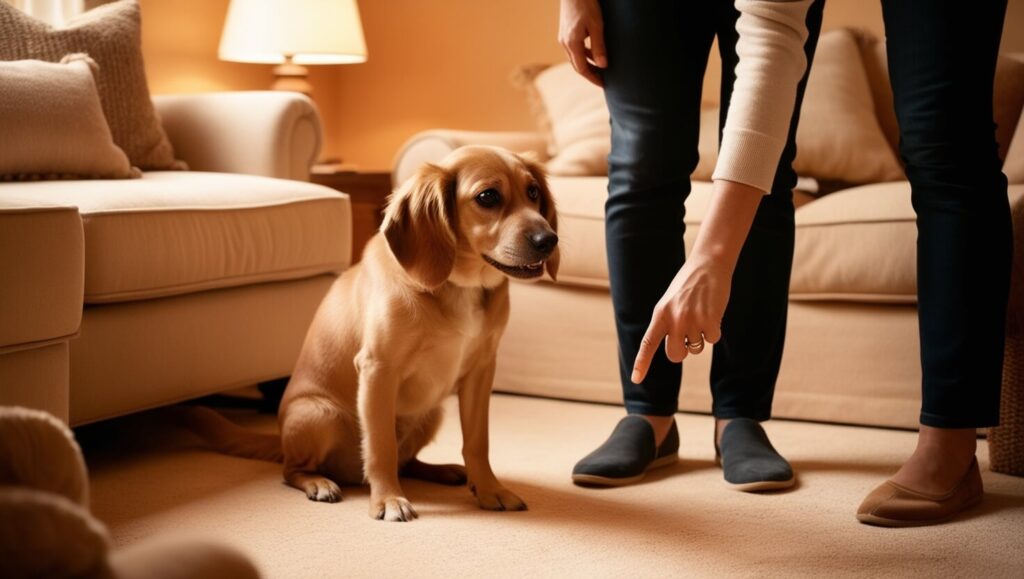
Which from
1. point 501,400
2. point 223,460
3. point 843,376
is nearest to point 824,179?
point 843,376

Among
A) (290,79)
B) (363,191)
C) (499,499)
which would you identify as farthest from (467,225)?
(290,79)

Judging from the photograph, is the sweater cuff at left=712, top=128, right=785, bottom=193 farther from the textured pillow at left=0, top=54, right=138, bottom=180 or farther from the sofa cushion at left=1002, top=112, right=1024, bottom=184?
the textured pillow at left=0, top=54, right=138, bottom=180

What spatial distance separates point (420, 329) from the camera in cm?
168

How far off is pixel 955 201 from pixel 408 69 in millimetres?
3111

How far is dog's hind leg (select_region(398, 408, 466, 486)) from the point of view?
186 centimetres

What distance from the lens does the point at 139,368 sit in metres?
1.97

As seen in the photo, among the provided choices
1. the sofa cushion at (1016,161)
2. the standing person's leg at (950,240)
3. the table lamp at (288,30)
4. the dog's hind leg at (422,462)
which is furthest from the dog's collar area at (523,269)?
the table lamp at (288,30)

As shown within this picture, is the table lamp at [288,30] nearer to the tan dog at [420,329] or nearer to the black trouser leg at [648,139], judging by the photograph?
the tan dog at [420,329]

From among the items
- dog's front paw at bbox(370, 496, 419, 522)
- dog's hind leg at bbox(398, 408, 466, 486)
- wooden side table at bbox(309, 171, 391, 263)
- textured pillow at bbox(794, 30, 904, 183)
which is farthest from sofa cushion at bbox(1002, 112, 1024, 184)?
wooden side table at bbox(309, 171, 391, 263)

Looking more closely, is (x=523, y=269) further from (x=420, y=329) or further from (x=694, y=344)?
(x=694, y=344)

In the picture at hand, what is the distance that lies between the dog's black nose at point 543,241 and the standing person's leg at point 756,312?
413 mm

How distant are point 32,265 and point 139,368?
510 millimetres

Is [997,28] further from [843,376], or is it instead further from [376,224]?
[376,224]

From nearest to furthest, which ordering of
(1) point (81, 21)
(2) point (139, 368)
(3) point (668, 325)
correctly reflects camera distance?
(3) point (668, 325)
(2) point (139, 368)
(1) point (81, 21)
